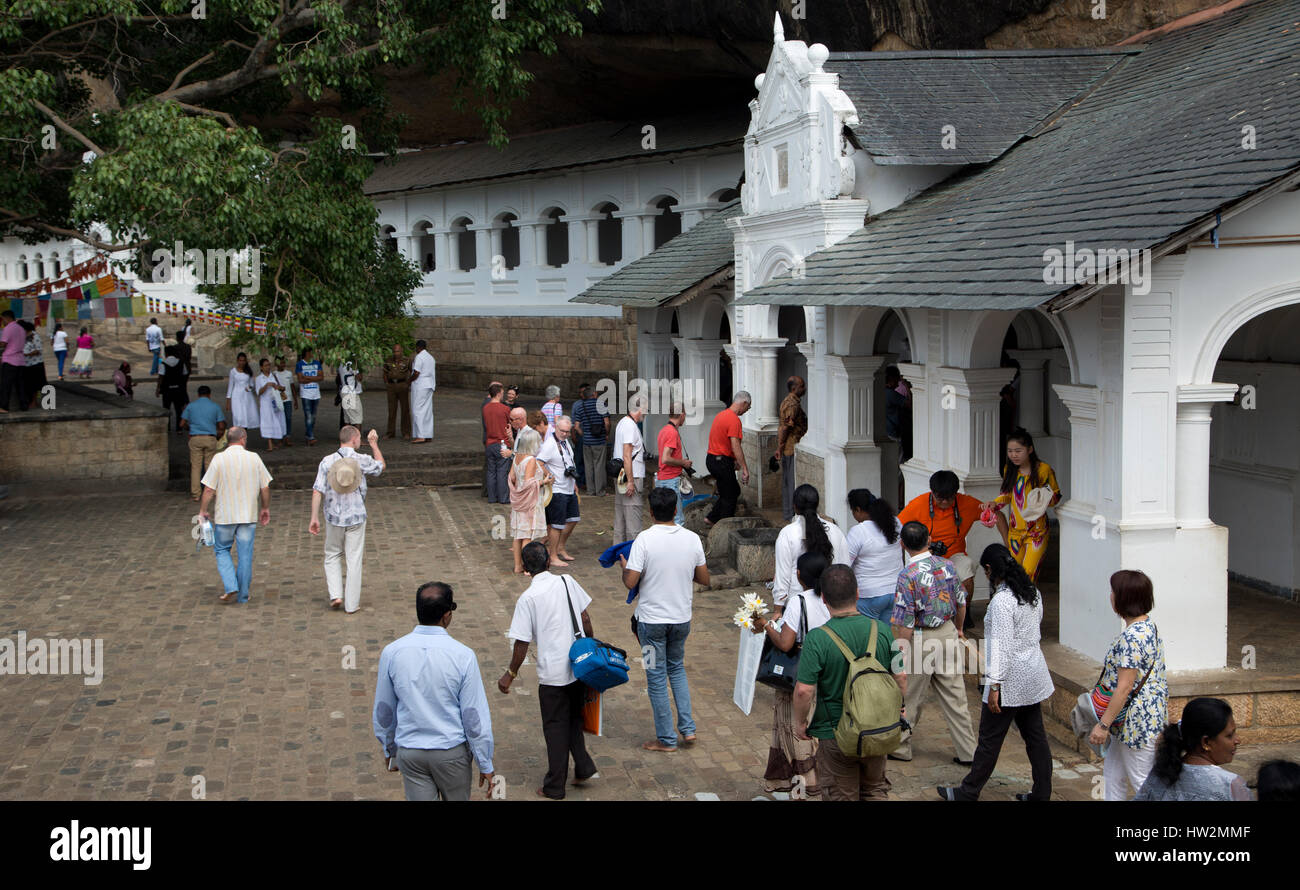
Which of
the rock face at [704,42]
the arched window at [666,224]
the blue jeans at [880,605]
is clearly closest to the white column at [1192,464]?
the blue jeans at [880,605]

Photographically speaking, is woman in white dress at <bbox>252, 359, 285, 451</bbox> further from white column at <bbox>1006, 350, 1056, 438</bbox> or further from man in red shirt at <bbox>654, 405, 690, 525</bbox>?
white column at <bbox>1006, 350, 1056, 438</bbox>

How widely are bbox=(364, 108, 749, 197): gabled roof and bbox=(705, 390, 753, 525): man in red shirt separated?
10.9 meters

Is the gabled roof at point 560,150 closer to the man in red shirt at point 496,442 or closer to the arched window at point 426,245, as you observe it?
the arched window at point 426,245

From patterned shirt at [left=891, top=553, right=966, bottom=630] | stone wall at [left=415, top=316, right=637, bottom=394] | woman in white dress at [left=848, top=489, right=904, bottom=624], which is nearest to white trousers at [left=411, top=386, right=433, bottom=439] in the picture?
stone wall at [left=415, top=316, right=637, bottom=394]

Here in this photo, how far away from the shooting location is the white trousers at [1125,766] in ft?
21.1

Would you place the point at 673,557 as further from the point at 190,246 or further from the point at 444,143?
the point at 444,143

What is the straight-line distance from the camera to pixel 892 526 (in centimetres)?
881

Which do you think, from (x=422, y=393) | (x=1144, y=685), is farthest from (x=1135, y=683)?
(x=422, y=393)

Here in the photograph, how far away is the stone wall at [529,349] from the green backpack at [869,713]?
20.1 m

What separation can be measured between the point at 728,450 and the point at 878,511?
229 inches

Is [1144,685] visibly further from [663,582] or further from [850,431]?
[850,431]

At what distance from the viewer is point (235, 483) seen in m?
12.0

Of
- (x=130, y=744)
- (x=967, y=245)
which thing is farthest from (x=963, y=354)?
(x=130, y=744)

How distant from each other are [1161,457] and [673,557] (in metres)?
3.35
